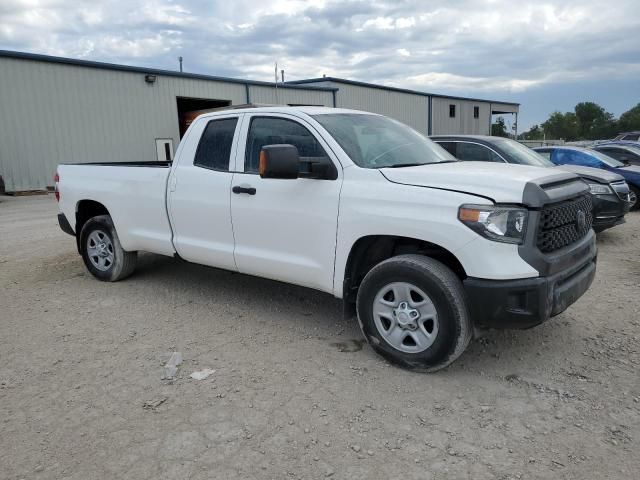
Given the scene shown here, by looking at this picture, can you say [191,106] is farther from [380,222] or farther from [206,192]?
[380,222]

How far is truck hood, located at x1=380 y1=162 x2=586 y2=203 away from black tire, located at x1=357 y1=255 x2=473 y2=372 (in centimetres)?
54

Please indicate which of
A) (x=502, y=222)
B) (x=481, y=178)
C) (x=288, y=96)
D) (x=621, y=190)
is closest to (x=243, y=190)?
(x=481, y=178)

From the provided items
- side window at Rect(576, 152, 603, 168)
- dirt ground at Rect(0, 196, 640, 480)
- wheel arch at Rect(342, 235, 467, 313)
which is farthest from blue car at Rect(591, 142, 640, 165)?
wheel arch at Rect(342, 235, 467, 313)

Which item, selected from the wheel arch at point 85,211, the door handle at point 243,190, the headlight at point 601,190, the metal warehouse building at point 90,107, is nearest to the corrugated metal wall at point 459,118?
the metal warehouse building at point 90,107

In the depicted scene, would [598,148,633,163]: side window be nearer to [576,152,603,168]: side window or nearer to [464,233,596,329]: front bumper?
[576,152,603,168]: side window

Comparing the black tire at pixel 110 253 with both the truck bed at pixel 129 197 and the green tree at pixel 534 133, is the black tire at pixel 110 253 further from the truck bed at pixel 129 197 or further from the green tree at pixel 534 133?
the green tree at pixel 534 133

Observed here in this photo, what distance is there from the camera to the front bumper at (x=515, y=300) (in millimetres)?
3238

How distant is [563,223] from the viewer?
11.8 feet

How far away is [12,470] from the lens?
271 cm

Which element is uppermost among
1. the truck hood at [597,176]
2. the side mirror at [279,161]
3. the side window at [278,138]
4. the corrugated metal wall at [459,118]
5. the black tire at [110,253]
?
the corrugated metal wall at [459,118]

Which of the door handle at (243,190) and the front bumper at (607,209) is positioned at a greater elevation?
the door handle at (243,190)

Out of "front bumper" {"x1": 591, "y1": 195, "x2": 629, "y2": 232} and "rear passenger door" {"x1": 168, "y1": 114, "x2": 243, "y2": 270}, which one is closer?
"rear passenger door" {"x1": 168, "y1": 114, "x2": 243, "y2": 270}

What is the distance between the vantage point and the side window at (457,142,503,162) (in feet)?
26.8

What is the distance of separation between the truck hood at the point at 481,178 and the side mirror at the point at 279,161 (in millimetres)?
651
